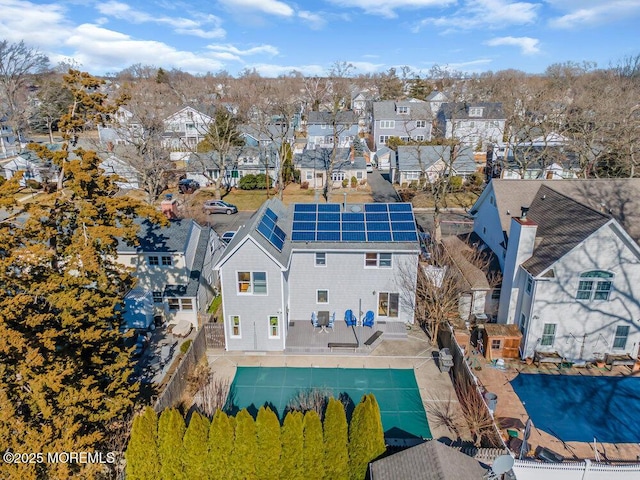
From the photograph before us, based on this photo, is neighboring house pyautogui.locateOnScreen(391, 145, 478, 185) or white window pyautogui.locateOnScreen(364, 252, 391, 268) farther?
neighboring house pyautogui.locateOnScreen(391, 145, 478, 185)

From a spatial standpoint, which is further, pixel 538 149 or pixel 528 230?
pixel 538 149

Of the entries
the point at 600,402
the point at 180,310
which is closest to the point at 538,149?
the point at 600,402

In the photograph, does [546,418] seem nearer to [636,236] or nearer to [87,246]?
[636,236]

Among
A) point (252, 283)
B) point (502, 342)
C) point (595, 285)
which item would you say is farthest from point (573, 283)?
point (252, 283)

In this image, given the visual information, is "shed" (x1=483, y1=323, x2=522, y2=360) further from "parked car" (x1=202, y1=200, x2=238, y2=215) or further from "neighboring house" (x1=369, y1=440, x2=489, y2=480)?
"parked car" (x1=202, y1=200, x2=238, y2=215)

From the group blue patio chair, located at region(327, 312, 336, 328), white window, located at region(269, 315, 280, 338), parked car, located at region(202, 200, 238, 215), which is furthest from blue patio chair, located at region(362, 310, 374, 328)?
parked car, located at region(202, 200, 238, 215)

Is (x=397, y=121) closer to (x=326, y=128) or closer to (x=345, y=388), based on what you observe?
(x=326, y=128)
